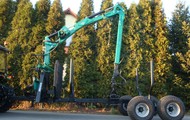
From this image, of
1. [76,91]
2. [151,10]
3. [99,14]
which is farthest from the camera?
[151,10]

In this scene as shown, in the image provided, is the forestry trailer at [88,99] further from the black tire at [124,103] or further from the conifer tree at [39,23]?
the conifer tree at [39,23]

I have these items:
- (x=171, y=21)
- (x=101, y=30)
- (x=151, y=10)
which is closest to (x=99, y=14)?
(x=101, y=30)

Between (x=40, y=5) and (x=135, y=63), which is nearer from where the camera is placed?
(x=135, y=63)

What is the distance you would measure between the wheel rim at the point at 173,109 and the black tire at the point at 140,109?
725 mm

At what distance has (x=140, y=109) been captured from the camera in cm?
1039

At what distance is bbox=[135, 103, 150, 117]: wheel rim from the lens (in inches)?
406

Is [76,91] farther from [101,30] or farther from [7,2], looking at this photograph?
[7,2]

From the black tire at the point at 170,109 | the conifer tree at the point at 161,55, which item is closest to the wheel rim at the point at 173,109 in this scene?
the black tire at the point at 170,109

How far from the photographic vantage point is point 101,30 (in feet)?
54.9

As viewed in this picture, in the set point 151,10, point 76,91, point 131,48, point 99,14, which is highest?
point 151,10

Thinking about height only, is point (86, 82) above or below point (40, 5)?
below

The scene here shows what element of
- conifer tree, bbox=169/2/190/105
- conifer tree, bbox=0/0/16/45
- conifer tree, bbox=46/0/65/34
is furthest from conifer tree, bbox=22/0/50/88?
conifer tree, bbox=169/2/190/105

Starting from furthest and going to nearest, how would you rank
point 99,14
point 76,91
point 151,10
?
point 151,10 < point 76,91 < point 99,14

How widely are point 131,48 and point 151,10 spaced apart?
2.74m
